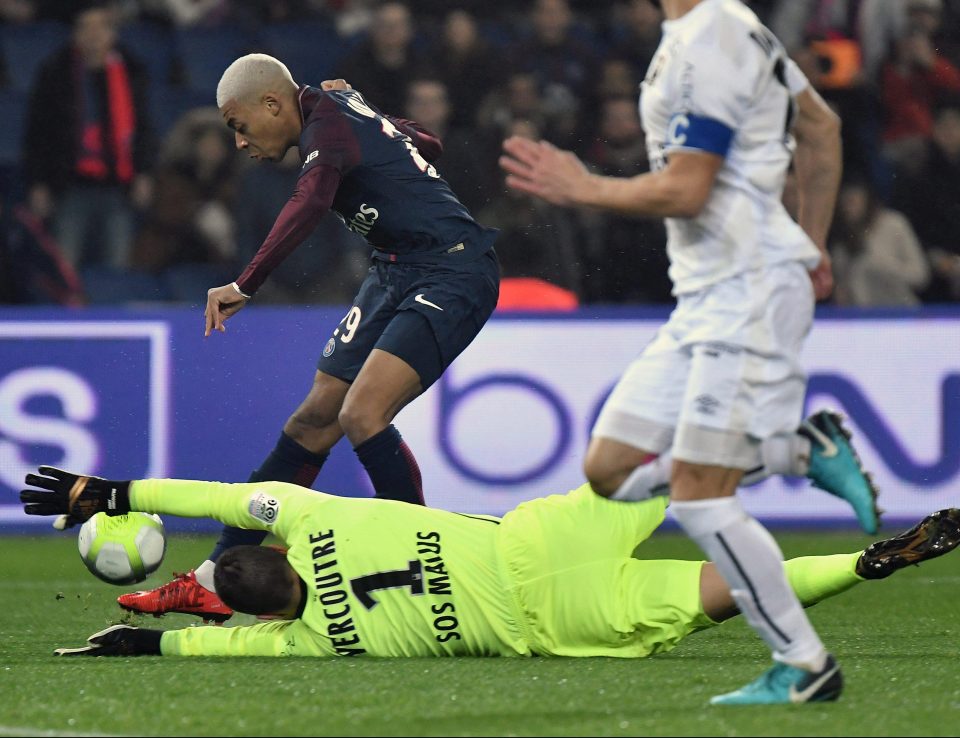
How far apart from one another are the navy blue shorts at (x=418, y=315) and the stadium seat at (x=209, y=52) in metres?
4.55

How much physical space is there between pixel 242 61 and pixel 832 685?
2.86m

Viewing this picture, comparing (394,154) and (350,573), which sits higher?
(394,154)

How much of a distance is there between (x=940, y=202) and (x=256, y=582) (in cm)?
566

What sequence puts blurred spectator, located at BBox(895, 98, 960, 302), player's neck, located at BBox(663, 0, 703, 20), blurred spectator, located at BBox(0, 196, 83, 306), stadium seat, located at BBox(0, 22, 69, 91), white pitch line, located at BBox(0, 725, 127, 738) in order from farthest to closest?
stadium seat, located at BBox(0, 22, 69, 91), blurred spectator, located at BBox(0, 196, 83, 306), blurred spectator, located at BBox(895, 98, 960, 302), player's neck, located at BBox(663, 0, 703, 20), white pitch line, located at BBox(0, 725, 127, 738)

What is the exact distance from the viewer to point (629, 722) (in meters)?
3.58

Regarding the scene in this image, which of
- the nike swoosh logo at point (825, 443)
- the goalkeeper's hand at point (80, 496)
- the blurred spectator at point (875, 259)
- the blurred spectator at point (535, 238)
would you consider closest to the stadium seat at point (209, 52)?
the blurred spectator at point (535, 238)

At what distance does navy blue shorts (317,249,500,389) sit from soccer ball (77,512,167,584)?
0.95m

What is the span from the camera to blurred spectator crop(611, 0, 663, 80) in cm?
958

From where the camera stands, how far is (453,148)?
903cm

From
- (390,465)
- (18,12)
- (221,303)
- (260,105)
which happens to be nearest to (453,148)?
(18,12)

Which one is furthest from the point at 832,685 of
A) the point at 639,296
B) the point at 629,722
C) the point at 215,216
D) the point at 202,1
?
the point at 202,1

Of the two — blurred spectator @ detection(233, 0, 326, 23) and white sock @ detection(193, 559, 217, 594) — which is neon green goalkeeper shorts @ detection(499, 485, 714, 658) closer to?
white sock @ detection(193, 559, 217, 594)

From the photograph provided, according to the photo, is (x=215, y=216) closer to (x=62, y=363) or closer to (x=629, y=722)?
(x=62, y=363)

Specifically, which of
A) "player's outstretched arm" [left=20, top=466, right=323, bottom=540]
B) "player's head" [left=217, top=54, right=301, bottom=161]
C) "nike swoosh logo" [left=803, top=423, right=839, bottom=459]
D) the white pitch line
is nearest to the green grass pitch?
the white pitch line
